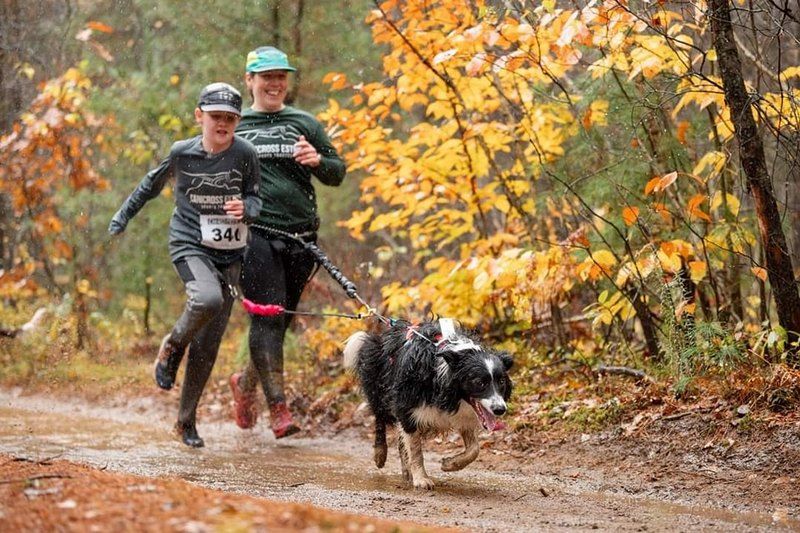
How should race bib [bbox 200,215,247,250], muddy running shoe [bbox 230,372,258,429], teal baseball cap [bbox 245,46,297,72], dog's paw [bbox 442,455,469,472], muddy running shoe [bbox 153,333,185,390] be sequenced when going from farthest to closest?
muddy running shoe [bbox 230,372,258,429], teal baseball cap [bbox 245,46,297,72], muddy running shoe [bbox 153,333,185,390], race bib [bbox 200,215,247,250], dog's paw [bbox 442,455,469,472]

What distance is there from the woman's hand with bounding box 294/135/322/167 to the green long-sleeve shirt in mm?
119

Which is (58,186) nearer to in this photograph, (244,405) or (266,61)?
(244,405)

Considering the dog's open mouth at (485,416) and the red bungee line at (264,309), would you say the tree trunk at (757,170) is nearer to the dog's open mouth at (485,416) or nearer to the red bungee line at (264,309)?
the dog's open mouth at (485,416)

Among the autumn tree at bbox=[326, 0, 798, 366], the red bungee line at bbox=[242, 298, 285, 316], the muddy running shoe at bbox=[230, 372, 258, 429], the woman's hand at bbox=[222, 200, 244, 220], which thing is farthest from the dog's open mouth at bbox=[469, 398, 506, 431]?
the muddy running shoe at bbox=[230, 372, 258, 429]

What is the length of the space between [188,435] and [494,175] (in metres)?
4.24

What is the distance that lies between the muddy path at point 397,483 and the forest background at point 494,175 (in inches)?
40.7

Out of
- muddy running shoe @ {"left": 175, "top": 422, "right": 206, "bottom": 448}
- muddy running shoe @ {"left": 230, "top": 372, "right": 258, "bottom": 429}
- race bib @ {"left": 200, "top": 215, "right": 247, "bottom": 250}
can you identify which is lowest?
muddy running shoe @ {"left": 175, "top": 422, "right": 206, "bottom": 448}

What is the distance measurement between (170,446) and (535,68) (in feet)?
14.3

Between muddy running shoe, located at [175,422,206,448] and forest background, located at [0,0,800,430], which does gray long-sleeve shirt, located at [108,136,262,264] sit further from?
forest background, located at [0,0,800,430]

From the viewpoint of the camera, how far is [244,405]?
832cm

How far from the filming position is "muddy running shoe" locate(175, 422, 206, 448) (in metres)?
7.61

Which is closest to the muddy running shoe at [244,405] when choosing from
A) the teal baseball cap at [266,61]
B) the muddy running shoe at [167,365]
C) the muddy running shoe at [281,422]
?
the muddy running shoe at [281,422]

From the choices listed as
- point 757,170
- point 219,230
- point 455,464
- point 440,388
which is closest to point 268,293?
Answer: point 219,230

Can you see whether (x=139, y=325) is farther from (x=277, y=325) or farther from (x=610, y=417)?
(x=610, y=417)
